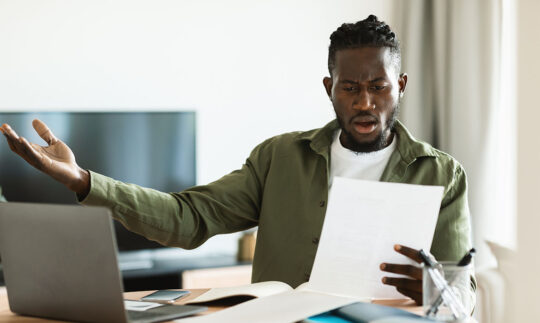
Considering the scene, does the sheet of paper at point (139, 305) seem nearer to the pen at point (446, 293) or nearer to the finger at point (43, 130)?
the finger at point (43, 130)

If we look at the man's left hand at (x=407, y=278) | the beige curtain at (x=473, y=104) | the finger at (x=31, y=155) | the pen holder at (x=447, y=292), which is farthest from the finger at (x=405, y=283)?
the beige curtain at (x=473, y=104)

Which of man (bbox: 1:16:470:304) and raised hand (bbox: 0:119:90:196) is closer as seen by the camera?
raised hand (bbox: 0:119:90:196)

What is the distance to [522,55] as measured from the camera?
10.6ft

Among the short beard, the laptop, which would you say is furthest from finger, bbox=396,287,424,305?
the short beard

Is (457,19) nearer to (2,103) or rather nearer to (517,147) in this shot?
(517,147)

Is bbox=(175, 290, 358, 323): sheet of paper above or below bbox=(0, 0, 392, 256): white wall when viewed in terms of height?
below

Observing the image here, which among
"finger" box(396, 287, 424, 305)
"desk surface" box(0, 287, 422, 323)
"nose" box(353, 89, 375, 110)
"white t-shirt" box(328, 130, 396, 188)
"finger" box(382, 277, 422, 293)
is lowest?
"desk surface" box(0, 287, 422, 323)

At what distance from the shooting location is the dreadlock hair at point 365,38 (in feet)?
5.76

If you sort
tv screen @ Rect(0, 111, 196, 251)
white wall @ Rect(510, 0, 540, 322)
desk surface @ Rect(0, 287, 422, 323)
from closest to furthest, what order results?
desk surface @ Rect(0, 287, 422, 323) → white wall @ Rect(510, 0, 540, 322) → tv screen @ Rect(0, 111, 196, 251)

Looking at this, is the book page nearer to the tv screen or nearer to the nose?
the nose

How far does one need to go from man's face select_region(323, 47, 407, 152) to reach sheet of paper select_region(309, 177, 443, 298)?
35 cm

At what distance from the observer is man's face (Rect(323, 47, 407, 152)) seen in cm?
169

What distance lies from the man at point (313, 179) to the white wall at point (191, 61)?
2005 mm

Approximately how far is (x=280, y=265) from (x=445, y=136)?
247 centimetres
